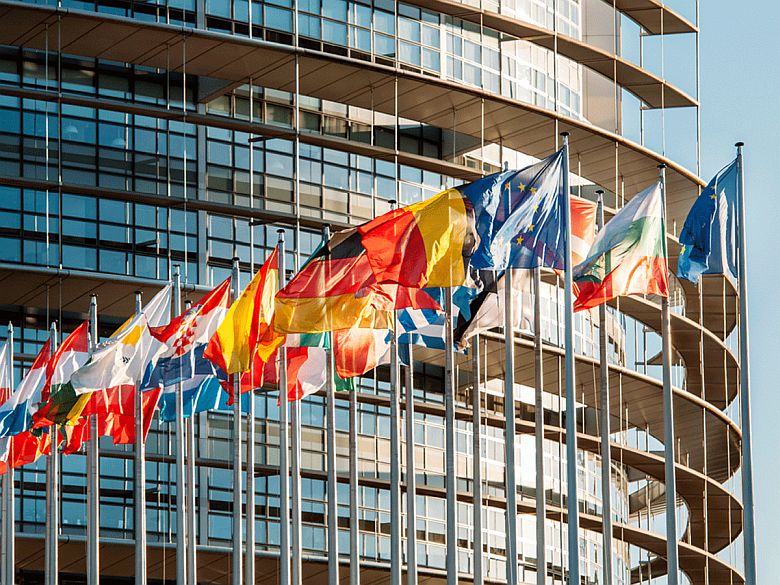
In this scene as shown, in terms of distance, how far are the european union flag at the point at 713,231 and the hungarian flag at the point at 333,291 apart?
15.8ft

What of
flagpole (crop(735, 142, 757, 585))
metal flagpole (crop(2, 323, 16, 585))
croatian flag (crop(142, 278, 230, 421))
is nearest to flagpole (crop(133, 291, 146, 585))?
croatian flag (crop(142, 278, 230, 421))

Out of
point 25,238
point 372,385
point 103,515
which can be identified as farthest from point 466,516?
point 25,238

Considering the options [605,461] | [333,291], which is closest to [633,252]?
[605,461]

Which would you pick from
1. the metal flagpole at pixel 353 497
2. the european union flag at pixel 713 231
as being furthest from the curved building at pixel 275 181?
the european union flag at pixel 713 231

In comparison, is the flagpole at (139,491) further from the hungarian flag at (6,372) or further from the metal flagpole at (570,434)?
the metal flagpole at (570,434)

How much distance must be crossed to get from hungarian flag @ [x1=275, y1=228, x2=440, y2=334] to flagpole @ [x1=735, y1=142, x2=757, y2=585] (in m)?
5.62

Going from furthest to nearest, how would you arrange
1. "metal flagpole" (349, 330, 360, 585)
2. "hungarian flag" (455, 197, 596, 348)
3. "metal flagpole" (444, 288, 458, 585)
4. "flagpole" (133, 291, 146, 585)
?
1. "flagpole" (133, 291, 146, 585)
2. "metal flagpole" (349, 330, 360, 585)
3. "hungarian flag" (455, 197, 596, 348)
4. "metal flagpole" (444, 288, 458, 585)

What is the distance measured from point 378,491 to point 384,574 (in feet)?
7.87

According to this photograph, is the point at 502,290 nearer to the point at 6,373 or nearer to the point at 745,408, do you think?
the point at 745,408

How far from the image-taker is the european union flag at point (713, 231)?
2711cm

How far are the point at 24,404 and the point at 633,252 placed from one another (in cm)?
1353

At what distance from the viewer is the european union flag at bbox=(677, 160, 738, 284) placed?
88.9 feet

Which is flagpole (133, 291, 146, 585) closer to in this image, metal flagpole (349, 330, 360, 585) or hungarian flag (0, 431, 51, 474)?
A: metal flagpole (349, 330, 360, 585)

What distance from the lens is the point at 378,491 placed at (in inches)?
1917
